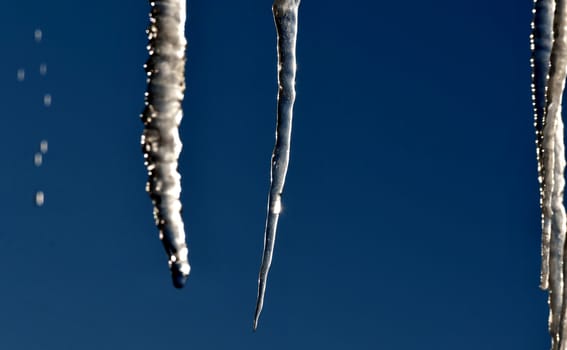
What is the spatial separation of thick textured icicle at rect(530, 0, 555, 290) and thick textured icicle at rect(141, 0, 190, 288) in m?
0.64

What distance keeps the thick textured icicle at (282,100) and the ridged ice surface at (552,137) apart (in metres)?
0.44

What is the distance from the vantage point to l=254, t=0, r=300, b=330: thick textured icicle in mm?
1680

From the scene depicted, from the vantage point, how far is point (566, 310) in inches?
62.4

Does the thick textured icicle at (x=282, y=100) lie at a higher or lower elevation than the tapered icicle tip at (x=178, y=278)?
higher

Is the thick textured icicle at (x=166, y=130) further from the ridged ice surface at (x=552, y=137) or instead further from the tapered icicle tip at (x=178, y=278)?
the ridged ice surface at (x=552, y=137)

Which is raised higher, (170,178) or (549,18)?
(549,18)

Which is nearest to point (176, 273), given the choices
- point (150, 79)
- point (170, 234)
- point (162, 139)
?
point (170, 234)

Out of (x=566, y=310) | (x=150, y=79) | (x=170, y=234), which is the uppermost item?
(x=150, y=79)

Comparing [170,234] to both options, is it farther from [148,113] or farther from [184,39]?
[184,39]

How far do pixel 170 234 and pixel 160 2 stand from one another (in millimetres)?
409

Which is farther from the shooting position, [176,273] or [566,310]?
[176,273]

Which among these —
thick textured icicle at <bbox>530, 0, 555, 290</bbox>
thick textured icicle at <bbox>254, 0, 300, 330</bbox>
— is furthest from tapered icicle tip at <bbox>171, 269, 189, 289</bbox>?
thick textured icicle at <bbox>530, 0, 555, 290</bbox>

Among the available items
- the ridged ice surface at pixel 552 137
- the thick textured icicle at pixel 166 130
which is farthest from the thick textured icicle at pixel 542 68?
the thick textured icicle at pixel 166 130

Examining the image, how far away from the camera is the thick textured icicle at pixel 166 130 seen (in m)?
1.68
